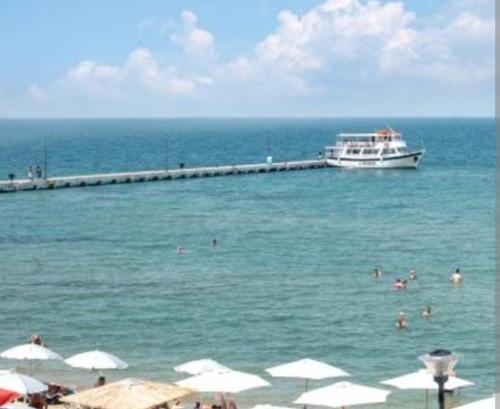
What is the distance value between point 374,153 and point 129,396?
343ft

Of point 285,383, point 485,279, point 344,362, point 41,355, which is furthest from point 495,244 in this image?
point 41,355

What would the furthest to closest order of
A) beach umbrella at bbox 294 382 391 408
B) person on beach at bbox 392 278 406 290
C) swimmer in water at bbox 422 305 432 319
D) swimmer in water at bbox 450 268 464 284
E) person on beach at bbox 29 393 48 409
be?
1. swimmer in water at bbox 450 268 464 284
2. person on beach at bbox 392 278 406 290
3. swimmer in water at bbox 422 305 432 319
4. person on beach at bbox 29 393 48 409
5. beach umbrella at bbox 294 382 391 408

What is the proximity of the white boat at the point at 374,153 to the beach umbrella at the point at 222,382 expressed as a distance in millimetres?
99067

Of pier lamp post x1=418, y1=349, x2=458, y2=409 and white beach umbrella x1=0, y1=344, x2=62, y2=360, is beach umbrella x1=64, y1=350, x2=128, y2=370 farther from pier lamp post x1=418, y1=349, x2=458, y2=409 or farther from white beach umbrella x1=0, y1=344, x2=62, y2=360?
pier lamp post x1=418, y1=349, x2=458, y2=409

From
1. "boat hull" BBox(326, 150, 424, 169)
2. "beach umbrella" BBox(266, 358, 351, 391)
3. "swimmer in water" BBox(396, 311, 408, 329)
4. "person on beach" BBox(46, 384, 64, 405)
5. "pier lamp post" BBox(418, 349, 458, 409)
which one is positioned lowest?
"swimmer in water" BBox(396, 311, 408, 329)

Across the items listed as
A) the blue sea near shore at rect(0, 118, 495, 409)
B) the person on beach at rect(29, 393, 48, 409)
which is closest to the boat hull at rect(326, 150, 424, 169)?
the blue sea near shore at rect(0, 118, 495, 409)

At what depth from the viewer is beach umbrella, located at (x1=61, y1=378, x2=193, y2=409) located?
21078 mm

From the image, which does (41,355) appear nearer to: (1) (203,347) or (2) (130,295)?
(1) (203,347)

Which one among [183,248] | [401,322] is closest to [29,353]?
[401,322]

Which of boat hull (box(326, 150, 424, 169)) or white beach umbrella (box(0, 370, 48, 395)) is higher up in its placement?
boat hull (box(326, 150, 424, 169))

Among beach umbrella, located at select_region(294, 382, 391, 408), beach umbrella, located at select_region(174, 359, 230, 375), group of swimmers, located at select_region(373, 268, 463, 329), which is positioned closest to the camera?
beach umbrella, located at select_region(294, 382, 391, 408)

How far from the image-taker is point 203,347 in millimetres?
34719

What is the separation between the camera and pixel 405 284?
45656 millimetres

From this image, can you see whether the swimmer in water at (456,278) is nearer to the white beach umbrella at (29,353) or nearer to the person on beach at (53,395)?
the white beach umbrella at (29,353)
